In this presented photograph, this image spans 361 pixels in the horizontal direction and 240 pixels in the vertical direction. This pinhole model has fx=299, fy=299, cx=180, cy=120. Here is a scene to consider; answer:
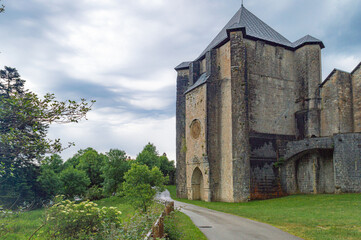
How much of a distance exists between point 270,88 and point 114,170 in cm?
2248

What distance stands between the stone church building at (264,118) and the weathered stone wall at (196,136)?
99 millimetres

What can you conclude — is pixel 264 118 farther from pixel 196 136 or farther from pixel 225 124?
pixel 196 136

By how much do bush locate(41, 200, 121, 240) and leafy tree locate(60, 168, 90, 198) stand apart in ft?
104

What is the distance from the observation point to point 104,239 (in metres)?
7.43

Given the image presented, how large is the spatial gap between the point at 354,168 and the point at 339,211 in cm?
791

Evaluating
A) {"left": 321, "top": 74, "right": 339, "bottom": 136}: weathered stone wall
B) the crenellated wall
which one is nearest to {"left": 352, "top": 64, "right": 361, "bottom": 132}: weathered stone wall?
the crenellated wall

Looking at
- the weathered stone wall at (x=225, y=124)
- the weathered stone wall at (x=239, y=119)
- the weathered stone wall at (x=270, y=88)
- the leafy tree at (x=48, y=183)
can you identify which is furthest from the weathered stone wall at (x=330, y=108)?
the leafy tree at (x=48, y=183)

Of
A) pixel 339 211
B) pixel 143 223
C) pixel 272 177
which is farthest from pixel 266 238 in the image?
pixel 272 177

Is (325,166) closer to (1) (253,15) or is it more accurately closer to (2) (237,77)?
(2) (237,77)

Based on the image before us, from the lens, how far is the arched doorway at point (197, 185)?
104 feet

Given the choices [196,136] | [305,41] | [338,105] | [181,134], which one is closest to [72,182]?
[181,134]

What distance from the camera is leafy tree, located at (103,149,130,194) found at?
38.8m

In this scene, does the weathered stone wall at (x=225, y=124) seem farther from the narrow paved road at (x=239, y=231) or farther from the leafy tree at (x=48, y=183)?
the leafy tree at (x=48, y=183)

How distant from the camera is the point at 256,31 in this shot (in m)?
31.1
